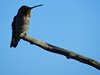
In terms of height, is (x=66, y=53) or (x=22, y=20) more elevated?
(x=22, y=20)

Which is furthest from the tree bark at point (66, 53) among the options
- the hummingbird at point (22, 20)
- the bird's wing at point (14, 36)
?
the hummingbird at point (22, 20)

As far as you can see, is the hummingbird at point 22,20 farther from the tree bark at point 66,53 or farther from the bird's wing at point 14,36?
the tree bark at point 66,53

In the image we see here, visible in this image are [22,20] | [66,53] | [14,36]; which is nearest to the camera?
[66,53]

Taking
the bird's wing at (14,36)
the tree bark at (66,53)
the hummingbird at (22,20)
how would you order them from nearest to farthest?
Answer: the tree bark at (66,53) → the bird's wing at (14,36) → the hummingbird at (22,20)

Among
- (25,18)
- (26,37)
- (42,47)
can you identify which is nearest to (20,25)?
(25,18)

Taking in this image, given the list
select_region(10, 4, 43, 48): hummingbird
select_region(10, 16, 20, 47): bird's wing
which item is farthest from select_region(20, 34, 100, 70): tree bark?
select_region(10, 4, 43, 48): hummingbird

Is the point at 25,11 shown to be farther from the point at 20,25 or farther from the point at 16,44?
the point at 16,44

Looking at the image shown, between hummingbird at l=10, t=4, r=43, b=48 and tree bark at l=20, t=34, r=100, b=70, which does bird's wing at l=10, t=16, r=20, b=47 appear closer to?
hummingbird at l=10, t=4, r=43, b=48

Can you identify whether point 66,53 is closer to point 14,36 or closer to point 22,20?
point 14,36

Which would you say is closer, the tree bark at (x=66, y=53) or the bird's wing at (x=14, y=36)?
the tree bark at (x=66, y=53)

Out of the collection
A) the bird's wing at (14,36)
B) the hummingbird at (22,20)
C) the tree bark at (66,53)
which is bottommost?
the tree bark at (66,53)

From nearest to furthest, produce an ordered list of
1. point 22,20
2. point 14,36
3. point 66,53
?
point 66,53, point 14,36, point 22,20

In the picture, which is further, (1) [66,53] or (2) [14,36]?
(2) [14,36]

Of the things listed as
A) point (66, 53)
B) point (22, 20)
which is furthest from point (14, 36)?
point (66, 53)
